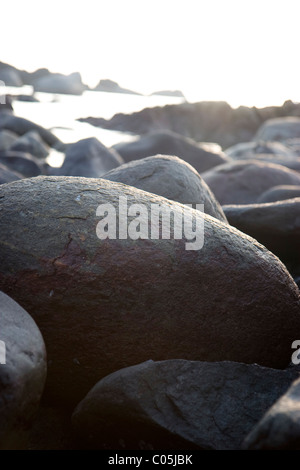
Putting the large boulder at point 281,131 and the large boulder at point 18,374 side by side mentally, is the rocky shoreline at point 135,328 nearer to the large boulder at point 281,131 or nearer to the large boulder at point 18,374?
the large boulder at point 18,374

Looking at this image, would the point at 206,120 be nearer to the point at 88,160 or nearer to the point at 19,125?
the point at 19,125

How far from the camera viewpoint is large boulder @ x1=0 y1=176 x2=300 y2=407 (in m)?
2.21

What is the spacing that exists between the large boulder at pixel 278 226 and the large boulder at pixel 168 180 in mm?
329

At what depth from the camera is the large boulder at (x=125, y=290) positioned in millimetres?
2209

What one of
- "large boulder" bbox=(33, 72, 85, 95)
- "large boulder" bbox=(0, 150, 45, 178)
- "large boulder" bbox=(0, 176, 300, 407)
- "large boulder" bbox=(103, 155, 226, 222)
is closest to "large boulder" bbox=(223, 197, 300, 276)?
"large boulder" bbox=(103, 155, 226, 222)

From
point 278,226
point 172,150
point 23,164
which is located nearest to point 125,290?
point 278,226

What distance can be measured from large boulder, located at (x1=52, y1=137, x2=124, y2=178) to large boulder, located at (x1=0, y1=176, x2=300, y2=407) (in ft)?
15.3

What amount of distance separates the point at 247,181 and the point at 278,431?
4.75 meters

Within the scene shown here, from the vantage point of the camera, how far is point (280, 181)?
19.8 feet

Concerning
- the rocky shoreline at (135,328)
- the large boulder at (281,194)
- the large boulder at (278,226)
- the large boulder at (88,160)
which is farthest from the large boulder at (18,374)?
the large boulder at (88,160)

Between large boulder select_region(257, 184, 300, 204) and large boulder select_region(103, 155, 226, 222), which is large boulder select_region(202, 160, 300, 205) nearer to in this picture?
large boulder select_region(257, 184, 300, 204)

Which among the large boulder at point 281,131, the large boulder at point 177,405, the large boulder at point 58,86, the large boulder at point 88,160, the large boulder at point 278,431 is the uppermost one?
the large boulder at point 58,86

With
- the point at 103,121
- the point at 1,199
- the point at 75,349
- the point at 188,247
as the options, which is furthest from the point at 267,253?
the point at 103,121

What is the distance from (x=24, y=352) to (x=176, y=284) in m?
0.73
